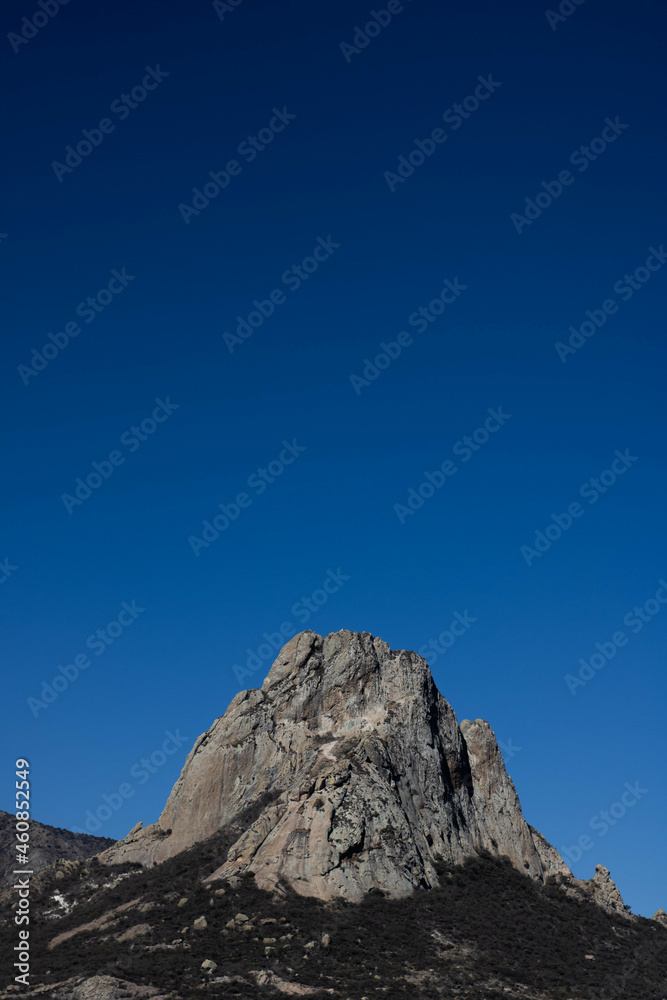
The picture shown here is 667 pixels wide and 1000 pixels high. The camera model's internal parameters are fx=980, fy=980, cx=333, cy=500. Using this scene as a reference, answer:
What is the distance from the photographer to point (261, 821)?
109875mm

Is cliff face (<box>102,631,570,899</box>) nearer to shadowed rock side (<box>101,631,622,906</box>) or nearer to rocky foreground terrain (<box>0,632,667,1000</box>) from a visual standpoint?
shadowed rock side (<box>101,631,622,906</box>)

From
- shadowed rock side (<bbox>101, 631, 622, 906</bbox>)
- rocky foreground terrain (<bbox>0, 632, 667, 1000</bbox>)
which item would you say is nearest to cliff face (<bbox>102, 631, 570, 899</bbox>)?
shadowed rock side (<bbox>101, 631, 622, 906</bbox>)

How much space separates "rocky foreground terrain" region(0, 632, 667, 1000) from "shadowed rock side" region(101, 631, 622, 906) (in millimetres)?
256

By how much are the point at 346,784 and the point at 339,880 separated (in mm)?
10690

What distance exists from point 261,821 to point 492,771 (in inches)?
1452

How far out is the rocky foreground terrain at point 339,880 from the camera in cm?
8944

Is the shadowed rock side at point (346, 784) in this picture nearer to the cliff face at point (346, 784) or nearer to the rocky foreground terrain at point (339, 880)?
the cliff face at point (346, 784)

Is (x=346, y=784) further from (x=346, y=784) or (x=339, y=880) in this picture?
(x=339, y=880)

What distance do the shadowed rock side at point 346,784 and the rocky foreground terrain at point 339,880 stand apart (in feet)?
0.84

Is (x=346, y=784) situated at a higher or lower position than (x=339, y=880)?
higher

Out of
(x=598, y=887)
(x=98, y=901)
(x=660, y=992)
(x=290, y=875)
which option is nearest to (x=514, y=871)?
(x=598, y=887)

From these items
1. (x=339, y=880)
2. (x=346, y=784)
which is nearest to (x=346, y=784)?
(x=346, y=784)

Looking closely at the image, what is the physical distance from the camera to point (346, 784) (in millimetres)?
109125

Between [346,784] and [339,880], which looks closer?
[339,880]
